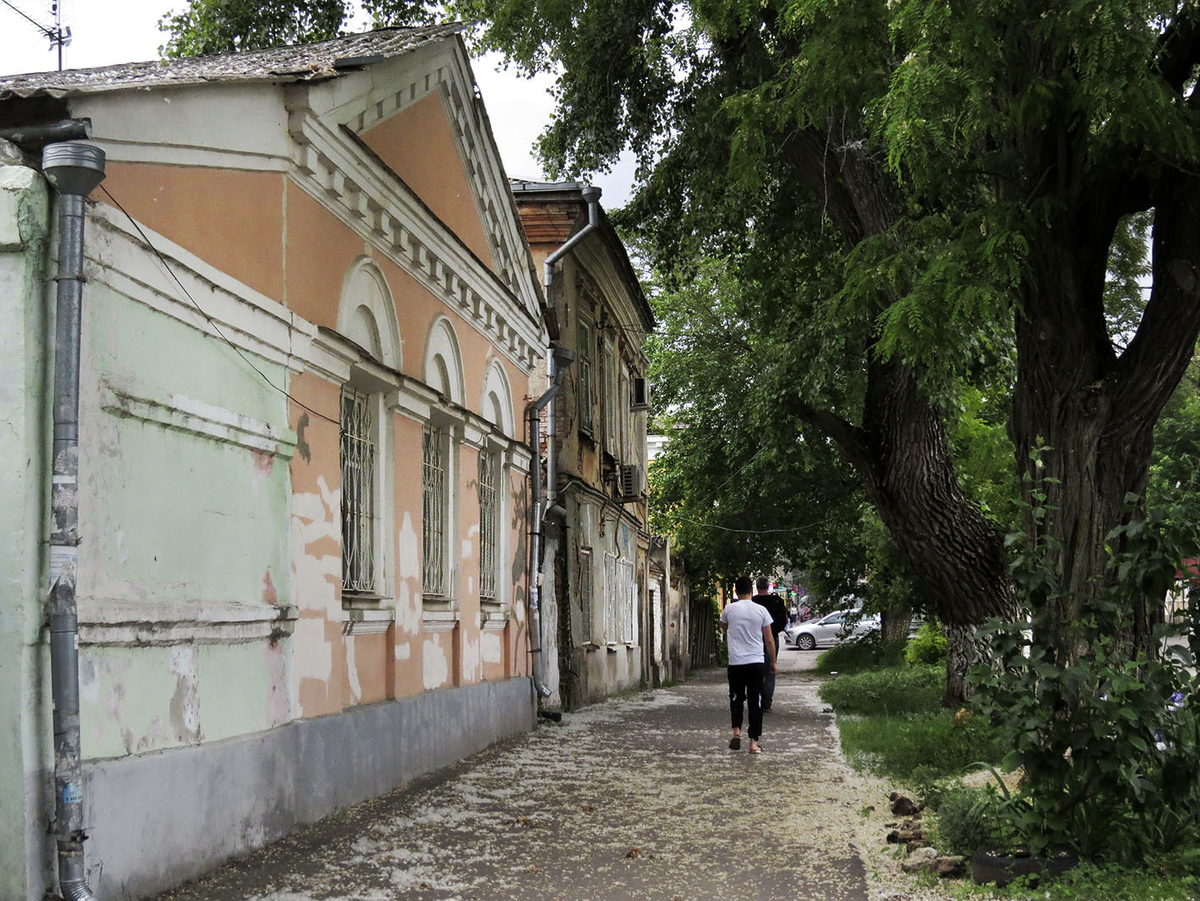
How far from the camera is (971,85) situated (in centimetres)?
654

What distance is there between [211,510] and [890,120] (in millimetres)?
4003

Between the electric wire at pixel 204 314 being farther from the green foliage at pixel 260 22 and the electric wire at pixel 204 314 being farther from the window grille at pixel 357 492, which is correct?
the green foliage at pixel 260 22

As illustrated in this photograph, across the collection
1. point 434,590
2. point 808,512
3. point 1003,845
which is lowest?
point 1003,845

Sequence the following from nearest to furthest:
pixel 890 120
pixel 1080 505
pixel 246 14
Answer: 1. pixel 890 120
2. pixel 1080 505
3. pixel 246 14

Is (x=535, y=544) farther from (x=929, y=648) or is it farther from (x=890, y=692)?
(x=929, y=648)

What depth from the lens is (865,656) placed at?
31.6 metres

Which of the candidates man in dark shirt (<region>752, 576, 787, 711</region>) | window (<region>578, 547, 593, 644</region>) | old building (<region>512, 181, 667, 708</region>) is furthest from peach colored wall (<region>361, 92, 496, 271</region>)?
window (<region>578, 547, 593, 644</region>)

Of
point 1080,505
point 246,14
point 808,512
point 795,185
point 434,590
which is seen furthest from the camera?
point 808,512

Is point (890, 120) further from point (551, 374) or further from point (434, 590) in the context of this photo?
point (551, 374)

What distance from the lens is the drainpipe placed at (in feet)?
52.1

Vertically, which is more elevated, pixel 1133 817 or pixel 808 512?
pixel 808 512

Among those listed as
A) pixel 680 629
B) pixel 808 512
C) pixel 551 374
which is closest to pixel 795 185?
pixel 551 374

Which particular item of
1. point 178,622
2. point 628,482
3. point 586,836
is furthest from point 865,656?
point 178,622

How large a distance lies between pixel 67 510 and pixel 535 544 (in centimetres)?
966
